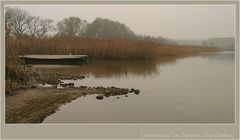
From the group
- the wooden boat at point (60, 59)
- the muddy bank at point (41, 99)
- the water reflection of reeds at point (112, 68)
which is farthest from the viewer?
the wooden boat at point (60, 59)

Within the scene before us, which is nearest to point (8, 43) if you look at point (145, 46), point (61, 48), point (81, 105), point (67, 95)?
point (67, 95)

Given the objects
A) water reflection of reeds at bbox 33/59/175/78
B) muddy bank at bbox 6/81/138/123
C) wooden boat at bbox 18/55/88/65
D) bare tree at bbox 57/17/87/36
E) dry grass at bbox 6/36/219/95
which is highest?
bare tree at bbox 57/17/87/36

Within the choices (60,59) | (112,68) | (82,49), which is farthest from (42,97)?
(60,59)

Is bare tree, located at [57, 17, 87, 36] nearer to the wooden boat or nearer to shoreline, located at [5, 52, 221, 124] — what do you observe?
shoreline, located at [5, 52, 221, 124]

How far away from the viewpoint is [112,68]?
5.83 meters

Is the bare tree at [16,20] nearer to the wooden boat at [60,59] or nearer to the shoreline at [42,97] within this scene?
the shoreline at [42,97]

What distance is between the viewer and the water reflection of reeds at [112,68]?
5.52 m

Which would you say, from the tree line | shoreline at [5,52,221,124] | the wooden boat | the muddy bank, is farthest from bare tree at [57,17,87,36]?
the wooden boat

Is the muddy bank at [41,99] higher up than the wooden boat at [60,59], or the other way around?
the wooden boat at [60,59]

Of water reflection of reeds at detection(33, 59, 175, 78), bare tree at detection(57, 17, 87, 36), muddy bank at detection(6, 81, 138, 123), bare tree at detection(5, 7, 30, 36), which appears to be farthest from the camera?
water reflection of reeds at detection(33, 59, 175, 78)

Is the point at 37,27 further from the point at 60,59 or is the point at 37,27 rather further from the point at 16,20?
the point at 60,59

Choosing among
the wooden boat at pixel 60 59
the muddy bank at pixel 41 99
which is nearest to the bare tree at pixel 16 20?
the muddy bank at pixel 41 99

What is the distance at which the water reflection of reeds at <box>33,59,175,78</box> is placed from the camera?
18.1ft

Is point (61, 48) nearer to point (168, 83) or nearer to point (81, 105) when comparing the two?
point (168, 83)
